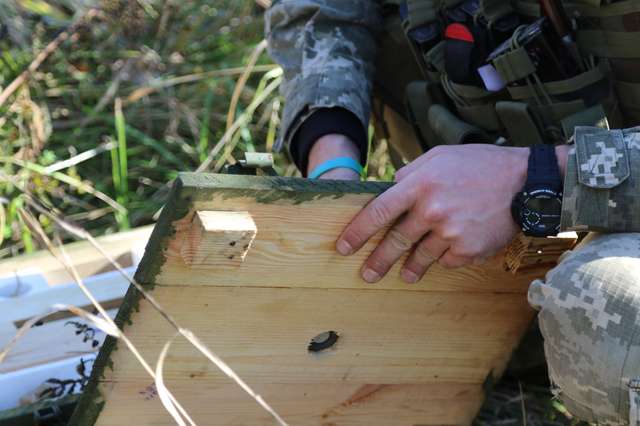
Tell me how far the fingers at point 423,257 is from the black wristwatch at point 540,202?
0.14 m

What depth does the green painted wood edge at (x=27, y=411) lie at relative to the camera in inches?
70.7

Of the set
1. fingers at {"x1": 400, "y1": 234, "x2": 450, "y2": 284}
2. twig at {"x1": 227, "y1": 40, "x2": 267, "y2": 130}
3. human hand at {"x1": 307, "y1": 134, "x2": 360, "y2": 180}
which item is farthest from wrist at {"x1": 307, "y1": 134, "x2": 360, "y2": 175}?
twig at {"x1": 227, "y1": 40, "x2": 267, "y2": 130}

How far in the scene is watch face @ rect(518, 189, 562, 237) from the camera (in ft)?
4.98

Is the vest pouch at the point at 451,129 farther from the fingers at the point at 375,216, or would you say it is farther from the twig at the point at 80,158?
the twig at the point at 80,158

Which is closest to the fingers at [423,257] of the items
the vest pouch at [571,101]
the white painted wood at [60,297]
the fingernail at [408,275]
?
the fingernail at [408,275]

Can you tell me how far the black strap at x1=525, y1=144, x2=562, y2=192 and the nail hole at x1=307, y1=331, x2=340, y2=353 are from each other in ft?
1.46

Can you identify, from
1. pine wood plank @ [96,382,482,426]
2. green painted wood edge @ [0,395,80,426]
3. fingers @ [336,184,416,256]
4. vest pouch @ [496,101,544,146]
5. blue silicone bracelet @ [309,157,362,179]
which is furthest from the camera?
blue silicone bracelet @ [309,157,362,179]

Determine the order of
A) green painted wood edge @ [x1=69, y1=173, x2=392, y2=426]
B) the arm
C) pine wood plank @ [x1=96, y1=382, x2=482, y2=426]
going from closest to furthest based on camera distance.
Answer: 1. green painted wood edge @ [x1=69, y1=173, x2=392, y2=426]
2. pine wood plank @ [x1=96, y1=382, x2=482, y2=426]
3. the arm

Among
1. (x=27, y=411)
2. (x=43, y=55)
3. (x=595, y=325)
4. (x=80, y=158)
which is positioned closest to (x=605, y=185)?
(x=595, y=325)

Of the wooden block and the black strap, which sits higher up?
the wooden block

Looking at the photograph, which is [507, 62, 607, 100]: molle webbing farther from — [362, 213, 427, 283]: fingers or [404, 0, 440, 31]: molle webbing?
[362, 213, 427, 283]: fingers

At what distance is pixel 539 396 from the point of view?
225 cm

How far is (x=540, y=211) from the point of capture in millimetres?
1521

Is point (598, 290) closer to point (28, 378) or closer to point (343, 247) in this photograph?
point (343, 247)
